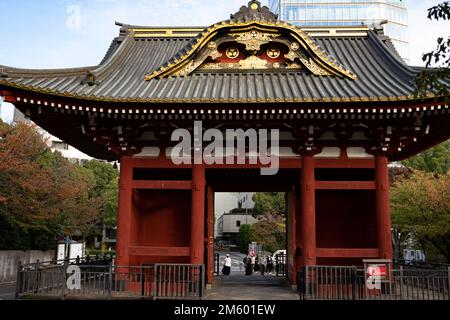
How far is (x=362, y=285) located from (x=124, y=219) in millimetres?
7457

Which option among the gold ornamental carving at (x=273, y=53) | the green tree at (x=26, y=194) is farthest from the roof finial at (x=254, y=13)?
the green tree at (x=26, y=194)

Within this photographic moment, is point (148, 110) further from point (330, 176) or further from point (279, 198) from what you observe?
point (279, 198)

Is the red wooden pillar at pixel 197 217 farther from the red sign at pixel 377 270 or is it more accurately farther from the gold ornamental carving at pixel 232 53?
the red sign at pixel 377 270

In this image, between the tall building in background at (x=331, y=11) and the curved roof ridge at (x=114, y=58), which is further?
the tall building in background at (x=331, y=11)

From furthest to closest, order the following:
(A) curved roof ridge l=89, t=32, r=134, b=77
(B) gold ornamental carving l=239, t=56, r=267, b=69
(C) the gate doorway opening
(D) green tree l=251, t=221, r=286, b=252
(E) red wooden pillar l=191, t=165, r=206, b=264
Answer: (D) green tree l=251, t=221, r=286, b=252 → (C) the gate doorway opening → (B) gold ornamental carving l=239, t=56, r=267, b=69 → (A) curved roof ridge l=89, t=32, r=134, b=77 → (E) red wooden pillar l=191, t=165, r=206, b=264

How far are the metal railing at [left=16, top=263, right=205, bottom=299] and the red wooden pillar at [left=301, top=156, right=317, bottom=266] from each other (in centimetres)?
346

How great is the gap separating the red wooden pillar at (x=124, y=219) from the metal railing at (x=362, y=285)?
5.47 meters

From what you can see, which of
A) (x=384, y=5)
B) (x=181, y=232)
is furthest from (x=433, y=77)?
(x=384, y=5)

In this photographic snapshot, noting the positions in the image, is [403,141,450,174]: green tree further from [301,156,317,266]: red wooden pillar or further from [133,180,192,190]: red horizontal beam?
[133,180,192,190]: red horizontal beam

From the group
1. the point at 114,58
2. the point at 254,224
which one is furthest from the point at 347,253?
the point at 254,224

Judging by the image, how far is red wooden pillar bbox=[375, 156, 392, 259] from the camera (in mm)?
13484

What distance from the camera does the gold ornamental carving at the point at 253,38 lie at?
15000 mm

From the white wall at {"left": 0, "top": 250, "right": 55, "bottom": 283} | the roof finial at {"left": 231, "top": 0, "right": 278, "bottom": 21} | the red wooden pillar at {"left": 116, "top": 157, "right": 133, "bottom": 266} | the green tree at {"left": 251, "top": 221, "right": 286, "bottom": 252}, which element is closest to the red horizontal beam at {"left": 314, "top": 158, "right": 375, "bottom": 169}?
the roof finial at {"left": 231, "top": 0, "right": 278, "bottom": 21}
